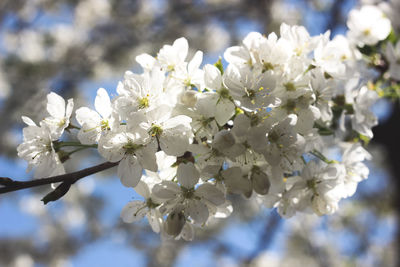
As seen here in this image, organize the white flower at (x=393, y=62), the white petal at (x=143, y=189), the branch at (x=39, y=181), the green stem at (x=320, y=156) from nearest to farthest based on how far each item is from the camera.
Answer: the branch at (x=39, y=181), the white petal at (x=143, y=189), the green stem at (x=320, y=156), the white flower at (x=393, y=62)

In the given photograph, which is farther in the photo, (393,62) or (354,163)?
(393,62)

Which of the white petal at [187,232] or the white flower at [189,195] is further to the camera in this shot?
the white petal at [187,232]

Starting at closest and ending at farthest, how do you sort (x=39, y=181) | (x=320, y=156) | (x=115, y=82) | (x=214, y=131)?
(x=39, y=181) → (x=214, y=131) → (x=320, y=156) → (x=115, y=82)

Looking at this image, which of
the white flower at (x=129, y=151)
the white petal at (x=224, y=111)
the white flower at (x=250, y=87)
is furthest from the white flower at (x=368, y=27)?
the white flower at (x=129, y=151)

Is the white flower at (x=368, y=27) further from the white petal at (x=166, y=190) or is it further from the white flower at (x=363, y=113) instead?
the white petal at (x=166, y=190)

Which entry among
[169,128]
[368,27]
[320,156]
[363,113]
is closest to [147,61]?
[169,128]

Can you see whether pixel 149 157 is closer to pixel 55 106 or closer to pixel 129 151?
pixel 129 151

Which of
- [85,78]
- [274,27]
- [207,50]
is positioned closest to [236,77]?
[274,27]
